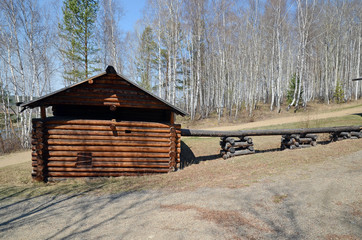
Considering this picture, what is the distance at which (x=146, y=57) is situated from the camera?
30828 mm

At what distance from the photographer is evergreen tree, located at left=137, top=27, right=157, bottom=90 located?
28.4 meters

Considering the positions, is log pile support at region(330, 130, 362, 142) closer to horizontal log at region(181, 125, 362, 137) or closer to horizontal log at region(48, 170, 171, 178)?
horizontal log at region(181, 125, 362, 137)

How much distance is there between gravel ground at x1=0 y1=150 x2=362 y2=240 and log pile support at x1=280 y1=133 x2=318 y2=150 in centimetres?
473

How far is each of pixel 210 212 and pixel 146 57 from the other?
2940cm

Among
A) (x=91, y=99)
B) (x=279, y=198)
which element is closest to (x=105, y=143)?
(x=91, y=99)

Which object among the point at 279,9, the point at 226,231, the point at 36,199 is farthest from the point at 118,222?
the point at 279,9

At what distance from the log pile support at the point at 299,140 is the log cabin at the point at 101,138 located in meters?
6.59

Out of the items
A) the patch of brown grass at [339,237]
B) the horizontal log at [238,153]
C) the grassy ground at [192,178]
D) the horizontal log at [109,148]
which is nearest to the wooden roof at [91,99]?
the horizontal log at [109,148]

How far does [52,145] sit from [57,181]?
4.74ft

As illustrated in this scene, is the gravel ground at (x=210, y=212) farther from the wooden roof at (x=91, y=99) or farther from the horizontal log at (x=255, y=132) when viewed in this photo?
the horizontal log at (x=255, y=132)

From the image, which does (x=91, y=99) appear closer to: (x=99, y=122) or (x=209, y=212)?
(x=99, y=122)

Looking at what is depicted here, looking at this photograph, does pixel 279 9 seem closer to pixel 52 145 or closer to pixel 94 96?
pixel 94 96

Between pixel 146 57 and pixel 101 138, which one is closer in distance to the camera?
pixel 101 138

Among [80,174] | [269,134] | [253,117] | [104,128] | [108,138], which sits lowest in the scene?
[80,174]
